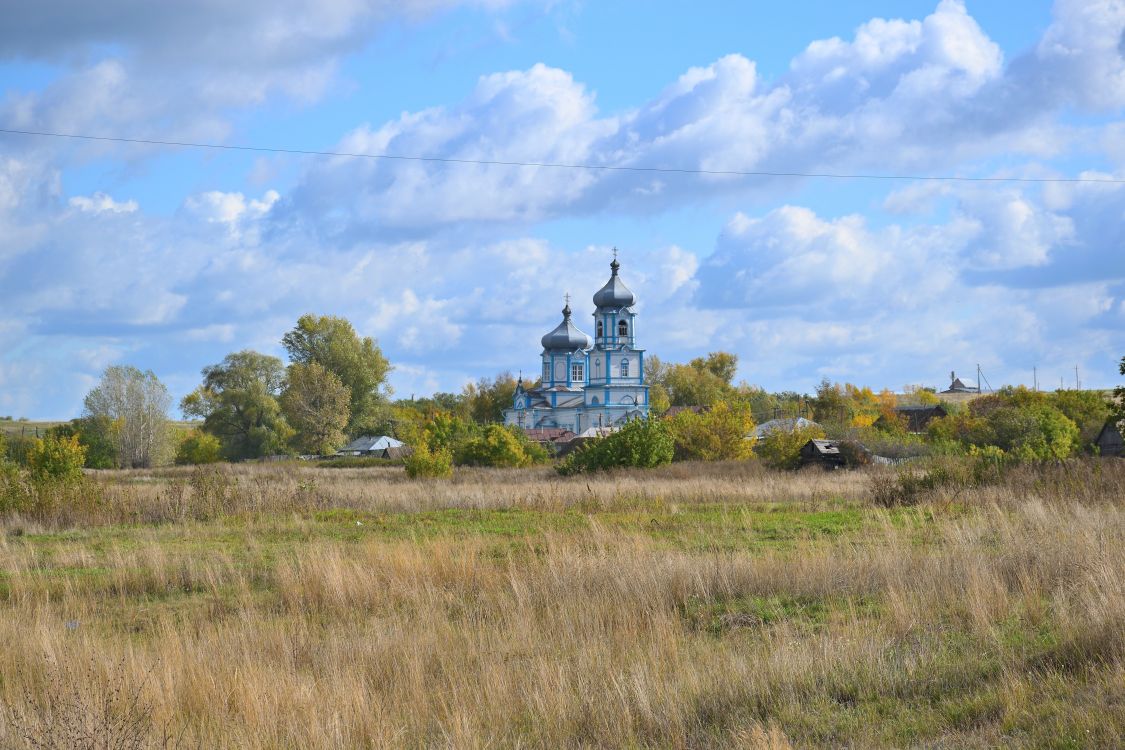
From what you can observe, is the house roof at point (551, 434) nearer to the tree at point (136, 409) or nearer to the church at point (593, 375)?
the church at point (593, 375)

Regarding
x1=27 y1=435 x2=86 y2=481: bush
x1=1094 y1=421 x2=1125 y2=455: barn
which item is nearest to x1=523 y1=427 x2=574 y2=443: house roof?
x1=1094 y1=421 x2=1125 y2=455: barn

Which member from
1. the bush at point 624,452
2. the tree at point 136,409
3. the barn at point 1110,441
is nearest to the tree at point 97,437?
the tree at point 136,409

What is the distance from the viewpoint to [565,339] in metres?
117

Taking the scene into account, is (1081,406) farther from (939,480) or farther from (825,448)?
(939,480)

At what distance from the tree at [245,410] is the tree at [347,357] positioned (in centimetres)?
440

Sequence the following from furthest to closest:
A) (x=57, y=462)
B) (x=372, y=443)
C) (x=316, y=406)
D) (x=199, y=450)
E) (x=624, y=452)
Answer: (x=372, y=443), (x=316, y=406), (x=199, y=450), (x=624, y=452), (x=57, y=462)

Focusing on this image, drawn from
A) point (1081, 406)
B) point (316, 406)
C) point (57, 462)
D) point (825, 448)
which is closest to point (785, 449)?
point (825, 448)

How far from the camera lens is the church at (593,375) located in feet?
360

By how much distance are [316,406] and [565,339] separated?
32088 mm

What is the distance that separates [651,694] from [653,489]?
23.1 meters

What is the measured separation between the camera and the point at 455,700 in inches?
316

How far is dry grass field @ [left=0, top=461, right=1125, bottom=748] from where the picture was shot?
7391 mm

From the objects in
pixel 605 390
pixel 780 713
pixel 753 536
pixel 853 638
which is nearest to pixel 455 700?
pixel 780 713

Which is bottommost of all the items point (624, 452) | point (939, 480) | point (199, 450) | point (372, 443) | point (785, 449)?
point (939, 480)
